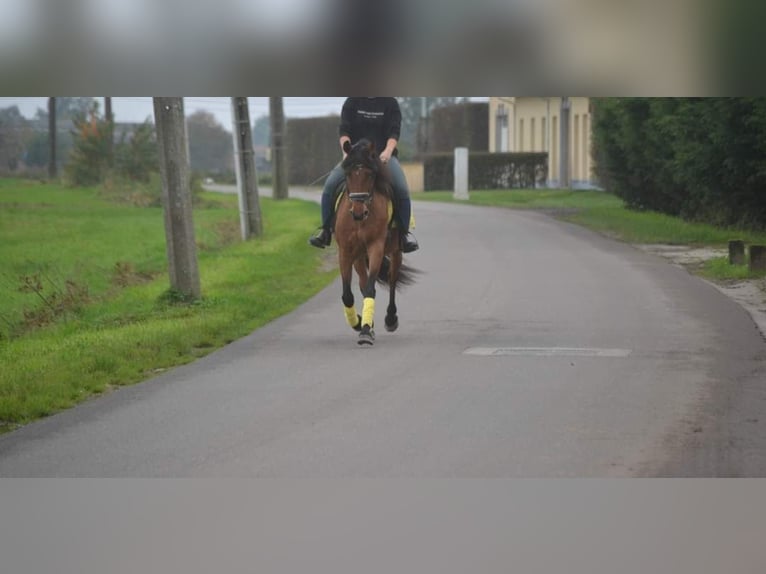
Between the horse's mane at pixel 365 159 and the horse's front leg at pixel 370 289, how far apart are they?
522 millimetres

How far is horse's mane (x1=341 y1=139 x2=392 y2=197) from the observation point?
962cm

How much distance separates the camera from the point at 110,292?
1371 centimetres

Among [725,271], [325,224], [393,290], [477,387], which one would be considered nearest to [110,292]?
[325,224]

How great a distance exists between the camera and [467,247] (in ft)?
36.1

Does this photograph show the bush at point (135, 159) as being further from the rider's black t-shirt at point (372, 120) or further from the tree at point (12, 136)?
the rider's black t-shirt at point (372, 120)

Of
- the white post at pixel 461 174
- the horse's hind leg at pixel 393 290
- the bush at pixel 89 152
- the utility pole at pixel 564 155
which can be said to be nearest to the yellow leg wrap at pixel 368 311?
the horse's hind leg at pixel 393 290

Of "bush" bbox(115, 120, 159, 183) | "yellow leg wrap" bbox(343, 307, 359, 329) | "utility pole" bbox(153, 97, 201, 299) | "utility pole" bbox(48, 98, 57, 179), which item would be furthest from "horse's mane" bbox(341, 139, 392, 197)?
"bush" bbox(115, 120, 159, 183)

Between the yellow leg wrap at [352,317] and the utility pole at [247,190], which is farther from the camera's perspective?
the utility pole at [247,190]

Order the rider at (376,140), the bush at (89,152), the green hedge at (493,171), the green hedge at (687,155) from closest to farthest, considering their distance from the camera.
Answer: the rider at (376,140)
the green hedge at (687,155)
the green hedge at (493,171)
the bush at (89,152)

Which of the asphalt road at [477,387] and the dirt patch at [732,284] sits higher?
the dirt patch at [732,284]

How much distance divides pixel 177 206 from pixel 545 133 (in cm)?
346

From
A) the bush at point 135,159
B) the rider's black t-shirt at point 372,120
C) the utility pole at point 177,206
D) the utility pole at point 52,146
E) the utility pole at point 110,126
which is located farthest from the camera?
the bush at point 135,159

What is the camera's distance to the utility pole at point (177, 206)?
13.2 m

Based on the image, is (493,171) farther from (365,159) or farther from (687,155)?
(365,159)
